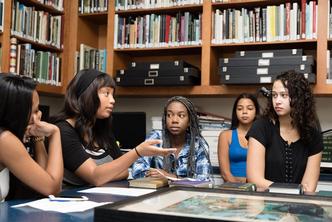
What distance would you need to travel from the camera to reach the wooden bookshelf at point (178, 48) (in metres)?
2.97

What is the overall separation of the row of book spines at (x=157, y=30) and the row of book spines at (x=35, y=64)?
1.80 ft

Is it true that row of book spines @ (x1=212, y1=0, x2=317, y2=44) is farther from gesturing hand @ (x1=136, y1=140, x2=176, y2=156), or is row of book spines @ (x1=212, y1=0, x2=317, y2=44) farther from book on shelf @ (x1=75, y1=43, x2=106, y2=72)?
Answer: gesturing hand @ (x1=136, y1=140, x2=176, y2=156)

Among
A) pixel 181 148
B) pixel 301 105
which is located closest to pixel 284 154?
pixel 301 105

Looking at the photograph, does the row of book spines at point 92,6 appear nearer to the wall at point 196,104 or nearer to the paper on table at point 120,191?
the wall at point 196,104

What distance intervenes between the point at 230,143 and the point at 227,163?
0.47 ft

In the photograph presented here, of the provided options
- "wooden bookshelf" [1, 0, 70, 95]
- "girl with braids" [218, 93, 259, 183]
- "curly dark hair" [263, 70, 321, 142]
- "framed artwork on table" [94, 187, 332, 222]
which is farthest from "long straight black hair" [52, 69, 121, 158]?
"wooden bookshelf" [1, 0, 70, 95]

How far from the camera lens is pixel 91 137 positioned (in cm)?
192

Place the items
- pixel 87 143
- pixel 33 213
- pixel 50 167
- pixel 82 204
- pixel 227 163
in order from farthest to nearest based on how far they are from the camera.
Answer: pixel 227 163 < pixel 87 143 < pixel 50 167 < pixel 82 204 < pixel 33 213

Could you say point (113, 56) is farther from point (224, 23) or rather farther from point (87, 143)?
point (87, 143)

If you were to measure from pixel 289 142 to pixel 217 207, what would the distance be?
1.24m

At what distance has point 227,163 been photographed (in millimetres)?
2967

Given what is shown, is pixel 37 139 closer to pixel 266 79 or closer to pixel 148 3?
pixel 266 79

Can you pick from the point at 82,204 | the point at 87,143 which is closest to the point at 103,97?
the point at 87,143

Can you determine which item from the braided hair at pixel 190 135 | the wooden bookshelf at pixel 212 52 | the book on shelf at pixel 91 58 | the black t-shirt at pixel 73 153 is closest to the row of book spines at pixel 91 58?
the book on shelf at pixel 91 58
